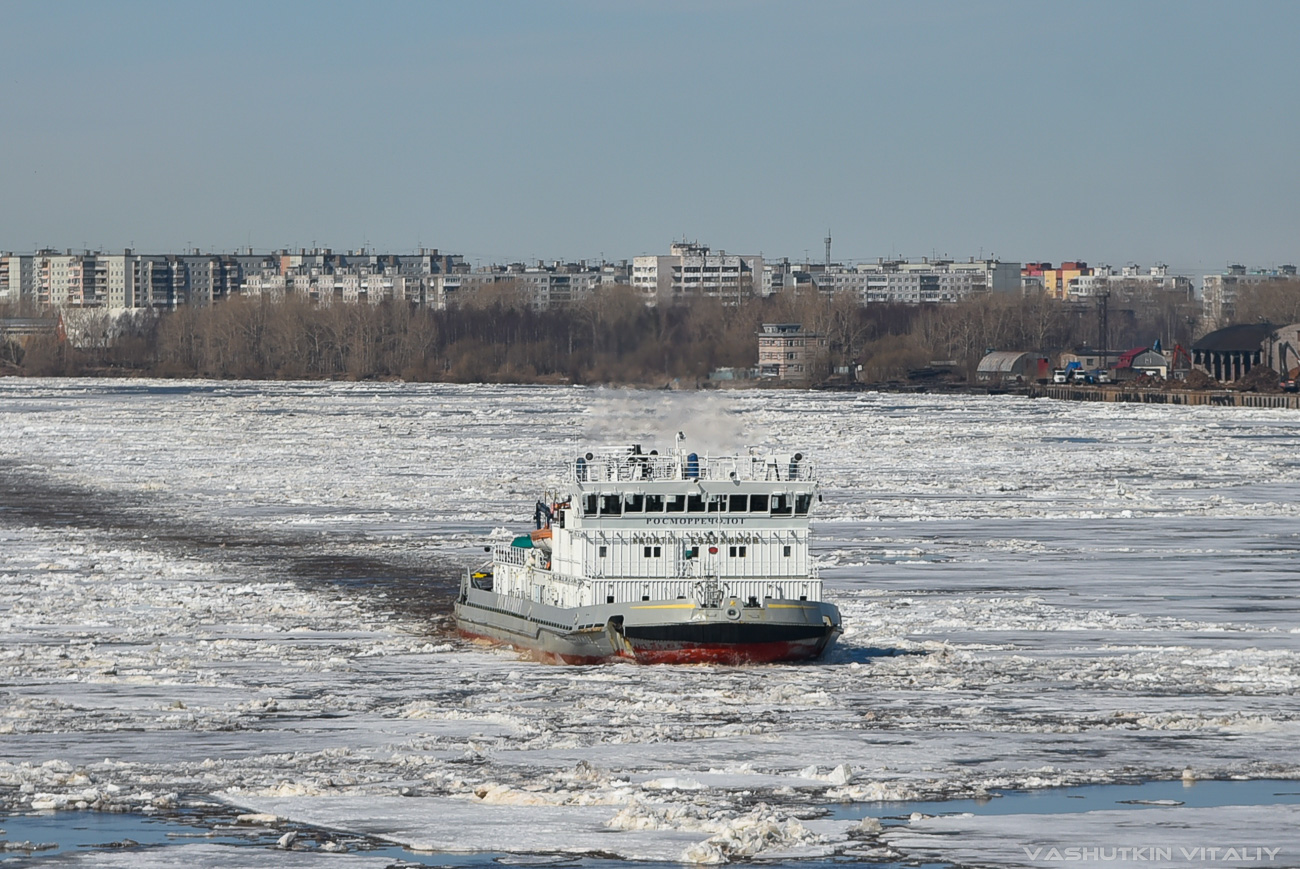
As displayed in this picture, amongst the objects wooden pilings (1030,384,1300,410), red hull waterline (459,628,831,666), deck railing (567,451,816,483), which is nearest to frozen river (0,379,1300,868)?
red hull waterline (459,628,831,666)

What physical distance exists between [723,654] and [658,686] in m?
2.25

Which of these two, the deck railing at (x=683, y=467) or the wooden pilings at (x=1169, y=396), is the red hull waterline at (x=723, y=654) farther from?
the wooden pilings at (x=1169, y=396)

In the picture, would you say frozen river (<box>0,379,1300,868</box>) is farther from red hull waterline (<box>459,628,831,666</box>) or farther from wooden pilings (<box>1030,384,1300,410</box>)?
wooden pilings (<box>1030,384,1300,410</box>)

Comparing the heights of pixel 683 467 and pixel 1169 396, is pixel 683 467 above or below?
above

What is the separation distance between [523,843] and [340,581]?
A: 2332 cm

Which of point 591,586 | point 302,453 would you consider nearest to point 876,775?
point 591,586

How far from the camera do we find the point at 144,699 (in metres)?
27.1

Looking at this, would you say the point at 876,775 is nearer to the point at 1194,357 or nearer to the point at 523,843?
the point at 523,843

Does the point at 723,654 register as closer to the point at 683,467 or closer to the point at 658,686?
the point at 658,686

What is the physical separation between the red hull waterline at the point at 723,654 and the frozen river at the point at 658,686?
317mm

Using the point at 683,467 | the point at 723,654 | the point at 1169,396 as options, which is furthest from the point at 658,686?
the point at 1169,396

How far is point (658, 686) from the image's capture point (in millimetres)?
28375

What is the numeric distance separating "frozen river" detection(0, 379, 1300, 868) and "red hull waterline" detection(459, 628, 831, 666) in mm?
317

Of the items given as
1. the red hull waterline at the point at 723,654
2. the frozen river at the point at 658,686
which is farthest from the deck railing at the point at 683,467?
the frozen river at the point at 658,686
